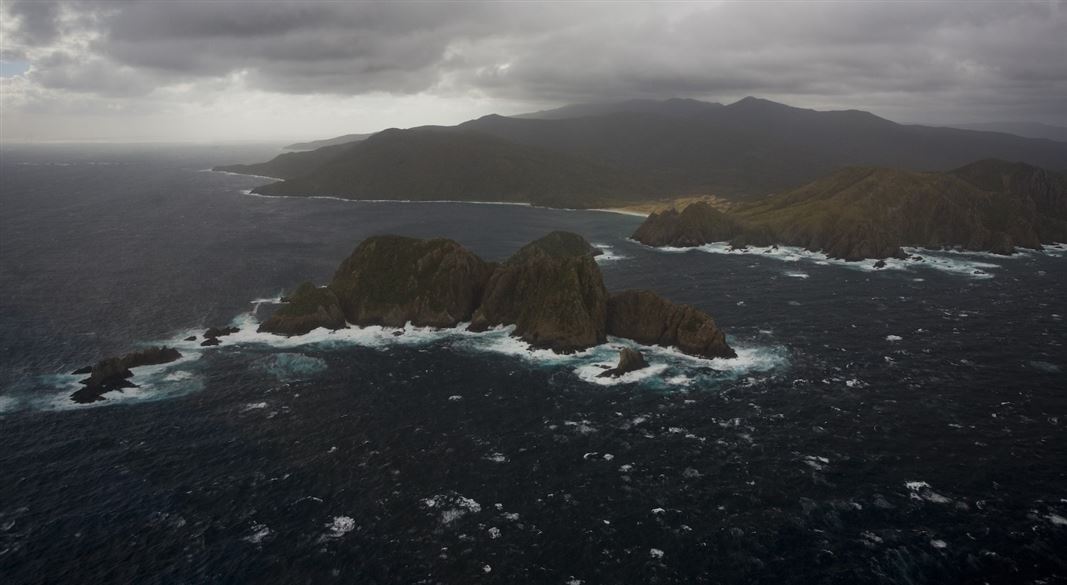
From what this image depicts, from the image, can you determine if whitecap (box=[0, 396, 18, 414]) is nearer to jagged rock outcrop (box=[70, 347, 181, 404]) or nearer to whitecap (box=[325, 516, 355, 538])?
jagged rock outcrop (box=[70, 347, 181, 404])

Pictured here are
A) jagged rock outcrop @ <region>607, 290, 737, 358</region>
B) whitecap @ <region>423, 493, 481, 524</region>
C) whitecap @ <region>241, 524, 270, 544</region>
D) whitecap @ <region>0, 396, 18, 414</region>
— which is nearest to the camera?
whitecap @ <region>241, 524, 270, 544</region>

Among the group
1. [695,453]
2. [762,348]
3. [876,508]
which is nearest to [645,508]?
[695,453]

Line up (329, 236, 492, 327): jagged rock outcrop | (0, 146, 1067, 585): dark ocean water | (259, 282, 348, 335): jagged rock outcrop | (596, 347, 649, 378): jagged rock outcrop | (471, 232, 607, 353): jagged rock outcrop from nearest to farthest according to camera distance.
A: (0, 146, 1067, 585): dark ocean water
(596, 347, 649, 378): jagged rock outcrop
(471, 232, 607, 353): jagged rock outcrop
(259, 282, 348, 335): jagged rock outcrop
(329, 236, 492, 327): jagged rock outcrop

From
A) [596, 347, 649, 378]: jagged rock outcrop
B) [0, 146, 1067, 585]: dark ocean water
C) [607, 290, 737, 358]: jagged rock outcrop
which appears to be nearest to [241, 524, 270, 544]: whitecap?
[0, 146, 1067, 585]: dark ocean water

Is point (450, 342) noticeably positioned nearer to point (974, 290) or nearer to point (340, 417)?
point (340, 417)

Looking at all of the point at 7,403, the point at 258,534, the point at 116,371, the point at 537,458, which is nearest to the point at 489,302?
the point at 537,458

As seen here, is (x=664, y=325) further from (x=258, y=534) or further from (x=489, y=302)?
(x=258, y=534)
